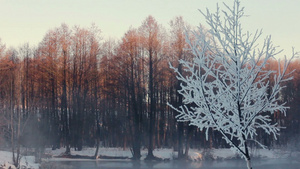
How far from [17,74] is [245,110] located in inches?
821

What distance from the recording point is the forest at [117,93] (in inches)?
1544

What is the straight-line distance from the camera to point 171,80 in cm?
4122

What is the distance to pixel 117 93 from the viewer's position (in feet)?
140

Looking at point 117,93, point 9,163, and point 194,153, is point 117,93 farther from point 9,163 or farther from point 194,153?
point 9,163

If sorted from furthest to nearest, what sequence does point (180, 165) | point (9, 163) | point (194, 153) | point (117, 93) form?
point (117, 93) < point (194, 153) < point (180, 165) < point (9, 163)

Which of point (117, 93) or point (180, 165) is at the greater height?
point (117, 93)

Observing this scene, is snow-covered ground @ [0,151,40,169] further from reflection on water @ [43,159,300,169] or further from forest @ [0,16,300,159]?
forest @ [0,16,300,159]

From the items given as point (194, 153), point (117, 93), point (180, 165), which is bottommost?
point (180, 165)

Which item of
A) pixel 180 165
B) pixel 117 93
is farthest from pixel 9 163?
pixel 117 93

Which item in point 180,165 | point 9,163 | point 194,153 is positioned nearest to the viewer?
point 9,163

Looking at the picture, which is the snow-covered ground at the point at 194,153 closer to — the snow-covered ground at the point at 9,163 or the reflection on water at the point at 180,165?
the reflection on water at the point at 180,165

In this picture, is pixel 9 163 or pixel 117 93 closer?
pixel 9 163

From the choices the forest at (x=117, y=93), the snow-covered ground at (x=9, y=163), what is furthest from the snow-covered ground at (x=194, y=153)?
the snow-covered ground at (x=9, y=163)

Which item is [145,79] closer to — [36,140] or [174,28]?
[174,28]
